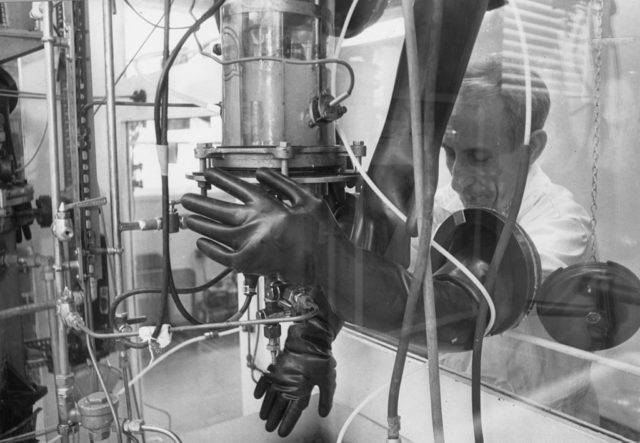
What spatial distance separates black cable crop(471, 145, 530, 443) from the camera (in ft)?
2.65

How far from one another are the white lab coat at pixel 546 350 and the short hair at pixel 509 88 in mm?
90

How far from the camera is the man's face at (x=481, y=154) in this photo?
1.08 metres

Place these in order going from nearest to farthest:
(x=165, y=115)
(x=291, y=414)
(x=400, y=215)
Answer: (x=165, y=115) → (x=400, y=215) → (x=291, y=414)

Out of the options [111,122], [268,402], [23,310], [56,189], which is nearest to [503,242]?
[268,402]

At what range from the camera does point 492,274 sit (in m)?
0.89

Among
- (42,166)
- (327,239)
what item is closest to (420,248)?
(327,239)

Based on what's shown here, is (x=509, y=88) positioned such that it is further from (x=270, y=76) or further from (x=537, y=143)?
(x=270, y=76)

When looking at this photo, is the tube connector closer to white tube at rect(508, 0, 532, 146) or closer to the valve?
the valve

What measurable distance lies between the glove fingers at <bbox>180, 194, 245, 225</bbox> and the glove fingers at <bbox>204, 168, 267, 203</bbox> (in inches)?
0.6

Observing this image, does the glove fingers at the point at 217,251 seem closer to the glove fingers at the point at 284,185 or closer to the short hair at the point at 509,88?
the glove fingers at the point at 284,185

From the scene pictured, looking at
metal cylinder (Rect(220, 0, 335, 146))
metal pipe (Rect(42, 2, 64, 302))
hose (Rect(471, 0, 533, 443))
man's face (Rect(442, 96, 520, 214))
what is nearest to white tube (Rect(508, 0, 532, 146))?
hose (Rect(471, 0, 533, 443))

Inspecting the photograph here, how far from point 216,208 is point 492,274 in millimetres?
448

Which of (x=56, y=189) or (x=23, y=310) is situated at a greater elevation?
(x=56, y=189)

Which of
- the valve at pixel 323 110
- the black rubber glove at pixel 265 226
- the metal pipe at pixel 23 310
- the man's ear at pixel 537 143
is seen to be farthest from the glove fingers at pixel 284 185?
→ the metal pipe at pixel 23 310
